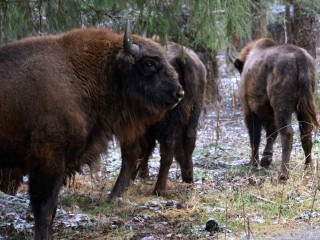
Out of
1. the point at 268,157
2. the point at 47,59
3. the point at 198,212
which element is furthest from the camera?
the point at 268,157

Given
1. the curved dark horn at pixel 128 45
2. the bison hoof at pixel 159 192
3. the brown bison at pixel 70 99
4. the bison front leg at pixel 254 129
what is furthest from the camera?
the bison front leg at pixel 254 129

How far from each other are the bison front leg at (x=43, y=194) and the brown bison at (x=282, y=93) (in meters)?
4.05

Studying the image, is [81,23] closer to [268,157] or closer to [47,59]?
[47,59]

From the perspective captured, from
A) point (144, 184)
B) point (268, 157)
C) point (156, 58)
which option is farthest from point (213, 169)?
point (156, 58)

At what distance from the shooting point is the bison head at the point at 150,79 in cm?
699

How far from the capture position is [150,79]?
7043 mm

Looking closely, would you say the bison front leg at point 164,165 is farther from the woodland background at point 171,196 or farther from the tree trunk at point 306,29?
the tree trunk at point 306,29

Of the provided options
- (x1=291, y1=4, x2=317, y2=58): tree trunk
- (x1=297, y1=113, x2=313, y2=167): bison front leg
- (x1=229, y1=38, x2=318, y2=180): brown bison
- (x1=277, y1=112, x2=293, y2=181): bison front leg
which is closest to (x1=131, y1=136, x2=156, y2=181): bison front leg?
(x1=229, y1=38, x2=318, y2=180): brown bison

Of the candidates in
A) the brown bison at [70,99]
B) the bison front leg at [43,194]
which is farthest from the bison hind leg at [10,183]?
the bison front leg at [43,194]

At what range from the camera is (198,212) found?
25.6 feet

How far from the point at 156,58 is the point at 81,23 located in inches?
85.8

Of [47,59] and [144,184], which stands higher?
[47,59]

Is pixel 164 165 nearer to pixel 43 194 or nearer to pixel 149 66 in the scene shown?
pixel 149 66

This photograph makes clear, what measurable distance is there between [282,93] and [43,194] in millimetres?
5250
